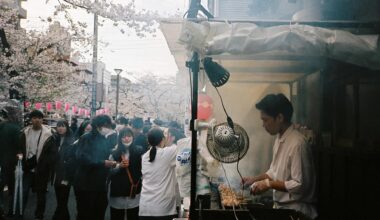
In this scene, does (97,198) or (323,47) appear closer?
(323,47)

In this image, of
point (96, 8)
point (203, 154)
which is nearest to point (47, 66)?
point (96, 8)

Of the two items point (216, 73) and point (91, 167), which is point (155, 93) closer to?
point (91, 167)

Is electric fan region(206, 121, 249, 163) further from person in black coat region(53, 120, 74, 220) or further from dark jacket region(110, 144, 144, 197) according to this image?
person in black coat region(53, 120, 74, 220)

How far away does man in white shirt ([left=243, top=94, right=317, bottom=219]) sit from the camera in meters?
4.32

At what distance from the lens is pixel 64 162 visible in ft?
27.2

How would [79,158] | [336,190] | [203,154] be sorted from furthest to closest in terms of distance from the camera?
1. [79,158]
2. [203,154]
3. [336,190]

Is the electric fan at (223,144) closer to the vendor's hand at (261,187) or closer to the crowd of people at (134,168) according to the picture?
the crowd of people at (134,168)

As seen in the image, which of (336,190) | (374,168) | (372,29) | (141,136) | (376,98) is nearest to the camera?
(372,29)

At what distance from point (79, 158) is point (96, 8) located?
703 cm

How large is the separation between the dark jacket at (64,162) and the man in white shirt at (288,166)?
4.71m

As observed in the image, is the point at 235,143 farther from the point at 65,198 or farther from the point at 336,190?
the point at 65,198

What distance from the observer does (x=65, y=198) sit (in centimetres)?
816

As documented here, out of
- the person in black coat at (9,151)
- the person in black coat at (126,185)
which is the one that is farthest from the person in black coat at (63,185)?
the person in black coat at (9,151)

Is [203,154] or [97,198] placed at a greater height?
[203,154]
